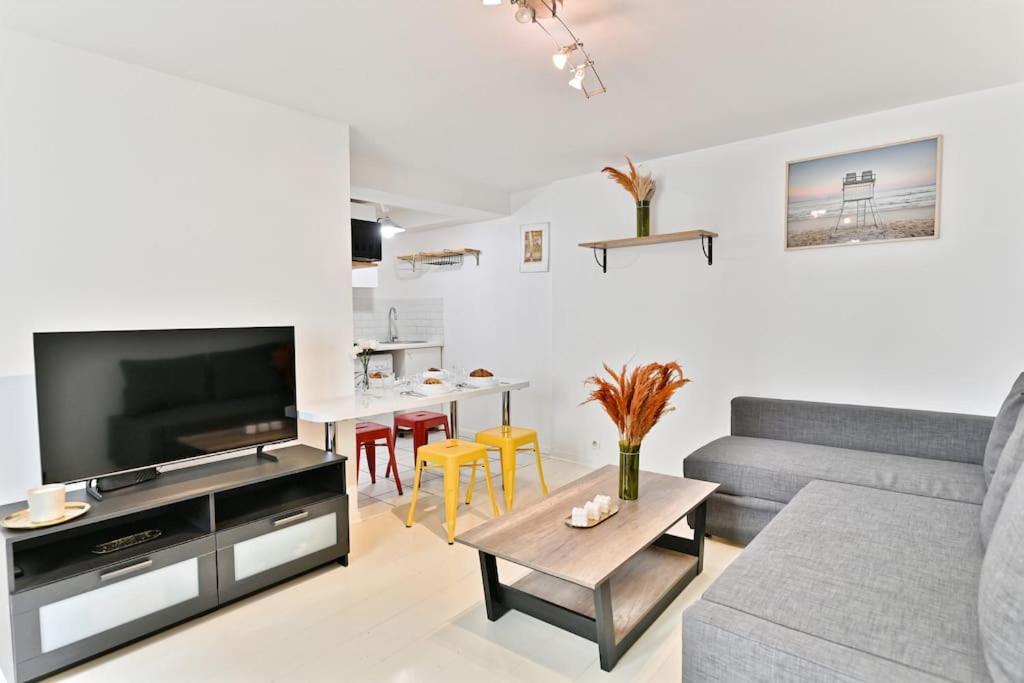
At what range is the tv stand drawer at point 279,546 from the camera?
7.77ft

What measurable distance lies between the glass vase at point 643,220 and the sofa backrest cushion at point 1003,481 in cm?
251

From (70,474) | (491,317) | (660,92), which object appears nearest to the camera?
(70,474)

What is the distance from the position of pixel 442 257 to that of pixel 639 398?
3900mm

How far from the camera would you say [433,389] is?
3.50m

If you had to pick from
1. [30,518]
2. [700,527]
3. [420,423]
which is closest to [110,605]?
[30,518]

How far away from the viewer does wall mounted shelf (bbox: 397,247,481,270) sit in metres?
5.50

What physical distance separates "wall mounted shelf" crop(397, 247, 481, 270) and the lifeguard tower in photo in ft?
10.6

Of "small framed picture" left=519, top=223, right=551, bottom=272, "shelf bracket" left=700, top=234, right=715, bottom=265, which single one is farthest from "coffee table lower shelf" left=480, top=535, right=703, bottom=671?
"small framed picture" left=519, top=223, right=551, bottom=272

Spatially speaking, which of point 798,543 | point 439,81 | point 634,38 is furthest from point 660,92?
point 798,543

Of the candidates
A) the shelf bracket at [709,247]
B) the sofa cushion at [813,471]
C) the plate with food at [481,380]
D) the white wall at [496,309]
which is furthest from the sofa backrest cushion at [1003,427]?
the white wall at [496,309]

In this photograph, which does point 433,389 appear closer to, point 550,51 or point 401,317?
point 550,51

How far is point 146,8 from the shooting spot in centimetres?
201

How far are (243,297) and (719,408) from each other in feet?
10.3

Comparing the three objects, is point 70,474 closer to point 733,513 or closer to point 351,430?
point 351,430
